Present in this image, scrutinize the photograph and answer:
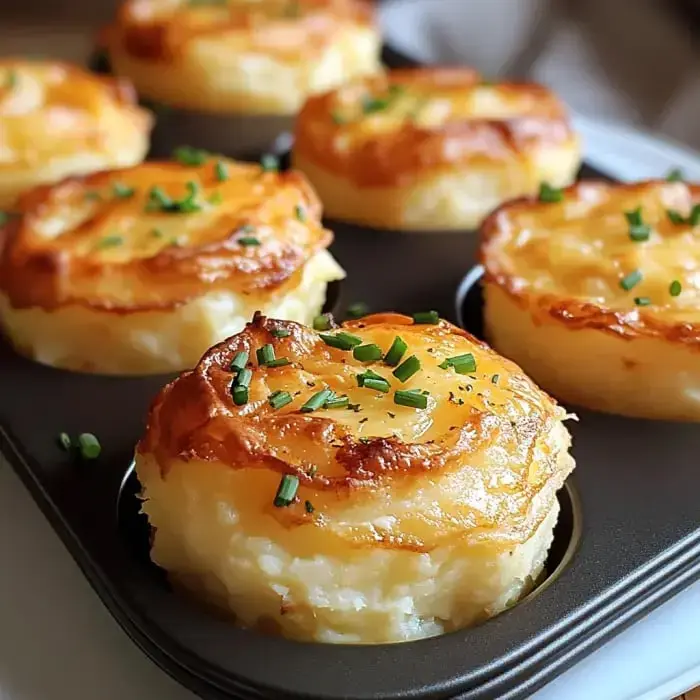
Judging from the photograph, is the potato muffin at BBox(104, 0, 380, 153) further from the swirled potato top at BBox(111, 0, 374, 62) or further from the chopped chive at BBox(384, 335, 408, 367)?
the chopped chive at BBox(384, 335, 408, 367)

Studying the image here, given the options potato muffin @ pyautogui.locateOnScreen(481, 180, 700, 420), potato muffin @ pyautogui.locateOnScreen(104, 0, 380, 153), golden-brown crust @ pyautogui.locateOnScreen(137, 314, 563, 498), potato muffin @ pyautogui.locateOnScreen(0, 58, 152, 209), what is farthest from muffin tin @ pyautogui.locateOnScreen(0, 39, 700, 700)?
potato muffin @ pyautogui.locateOnScreen(104, 0, 380, 153)

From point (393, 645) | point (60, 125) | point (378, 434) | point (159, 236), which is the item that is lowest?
point (60, 125)

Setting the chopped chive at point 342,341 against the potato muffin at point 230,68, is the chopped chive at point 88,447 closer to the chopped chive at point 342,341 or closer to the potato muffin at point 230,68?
the chopped chive at point 342,341

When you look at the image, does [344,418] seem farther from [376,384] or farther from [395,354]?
[395,354]

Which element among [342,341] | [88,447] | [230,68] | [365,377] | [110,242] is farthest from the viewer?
[230,68]

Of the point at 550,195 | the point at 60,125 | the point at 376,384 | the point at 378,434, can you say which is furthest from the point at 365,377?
the point at 60,125
